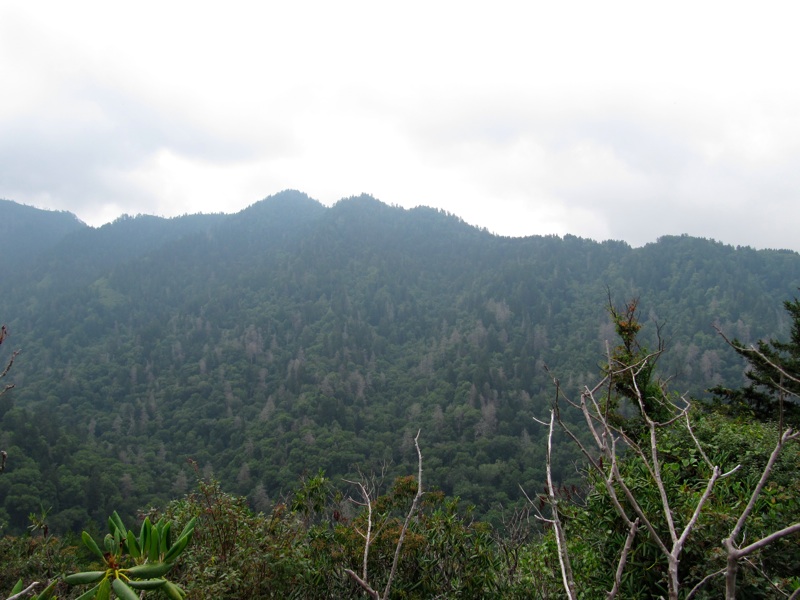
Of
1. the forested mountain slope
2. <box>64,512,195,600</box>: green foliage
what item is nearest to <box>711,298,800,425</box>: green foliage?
the forested mountain slope

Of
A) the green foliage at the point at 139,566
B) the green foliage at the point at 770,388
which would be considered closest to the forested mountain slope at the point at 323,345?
the green foliage at the point at 770,388

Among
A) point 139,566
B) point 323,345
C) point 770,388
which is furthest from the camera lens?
point 323,345

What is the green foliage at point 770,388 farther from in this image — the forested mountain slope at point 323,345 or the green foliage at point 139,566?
the green foliage at point 139,566

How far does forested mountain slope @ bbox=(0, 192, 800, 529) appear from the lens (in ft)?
164

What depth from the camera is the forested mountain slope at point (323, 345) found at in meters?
50.1

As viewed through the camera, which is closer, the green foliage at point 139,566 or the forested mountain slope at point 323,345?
the green foliage at point 139,566

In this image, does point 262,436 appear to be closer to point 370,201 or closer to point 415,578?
point 415,578

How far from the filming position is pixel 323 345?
9625cm

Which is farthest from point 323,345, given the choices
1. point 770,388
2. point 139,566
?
point 139,566

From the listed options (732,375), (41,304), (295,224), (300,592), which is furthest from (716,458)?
(295,224)

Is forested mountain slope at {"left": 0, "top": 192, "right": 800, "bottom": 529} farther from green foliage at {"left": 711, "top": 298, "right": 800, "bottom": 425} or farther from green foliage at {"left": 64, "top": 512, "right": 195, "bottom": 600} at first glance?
green foliage at {"left": 64, "top": 512, "right": 195, "bottom": 600}

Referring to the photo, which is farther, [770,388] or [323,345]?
[323,345]

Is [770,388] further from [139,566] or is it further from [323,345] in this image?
[323,345]

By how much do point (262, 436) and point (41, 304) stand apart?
Result: 8036 cm
